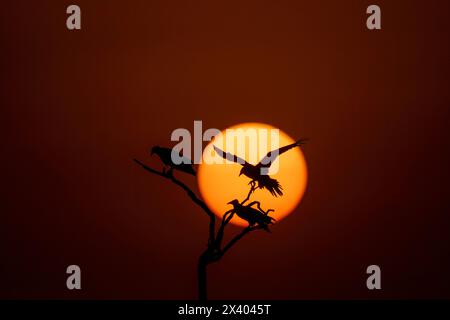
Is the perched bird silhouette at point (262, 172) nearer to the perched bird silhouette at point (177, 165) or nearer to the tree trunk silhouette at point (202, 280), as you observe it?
the perched bird silhouette at point (177, 165)

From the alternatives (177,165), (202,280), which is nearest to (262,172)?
(177,165)

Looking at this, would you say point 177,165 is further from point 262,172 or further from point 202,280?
point 202,280

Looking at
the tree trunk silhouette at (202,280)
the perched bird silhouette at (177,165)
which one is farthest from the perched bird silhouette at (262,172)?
the tree trunk silhouette at (202,280)

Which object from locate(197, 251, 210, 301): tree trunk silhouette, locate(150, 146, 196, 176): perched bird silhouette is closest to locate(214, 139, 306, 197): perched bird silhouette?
locate(150, 146, 196, 176): perched bird silhouette

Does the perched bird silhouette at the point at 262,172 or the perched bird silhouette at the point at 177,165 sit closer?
the perched bird silhouette at the point at 177,165

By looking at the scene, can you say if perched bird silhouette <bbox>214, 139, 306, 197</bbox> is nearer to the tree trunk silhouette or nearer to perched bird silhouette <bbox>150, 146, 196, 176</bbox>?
perched bird silhouette <bbox>150, 146, 196, 176</bbox>

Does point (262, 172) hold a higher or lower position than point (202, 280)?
higher

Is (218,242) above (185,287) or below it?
above

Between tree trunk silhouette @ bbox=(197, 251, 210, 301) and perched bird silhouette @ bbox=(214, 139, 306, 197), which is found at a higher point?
perched bird silhouette @ bbox=(214, 139, 306, 197)
